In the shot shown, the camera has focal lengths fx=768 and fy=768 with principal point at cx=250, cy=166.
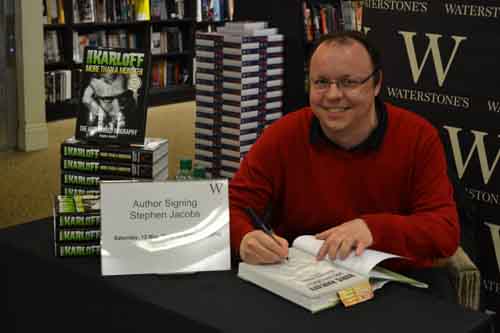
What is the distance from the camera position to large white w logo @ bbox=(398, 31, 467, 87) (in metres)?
2.85

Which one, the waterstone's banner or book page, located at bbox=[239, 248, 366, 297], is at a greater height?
the waterstone's banner

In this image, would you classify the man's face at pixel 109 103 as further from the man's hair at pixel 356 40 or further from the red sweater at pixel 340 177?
the man's hair at pixel 356 40

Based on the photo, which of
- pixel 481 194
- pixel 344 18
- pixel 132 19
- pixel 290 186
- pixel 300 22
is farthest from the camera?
pixel 132 19

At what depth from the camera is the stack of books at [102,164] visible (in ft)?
7.43

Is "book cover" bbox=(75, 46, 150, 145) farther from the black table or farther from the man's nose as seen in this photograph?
the man's nose

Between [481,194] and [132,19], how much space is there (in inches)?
208

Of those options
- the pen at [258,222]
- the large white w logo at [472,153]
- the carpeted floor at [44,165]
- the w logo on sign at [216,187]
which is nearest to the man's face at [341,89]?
the pen at [258,222]

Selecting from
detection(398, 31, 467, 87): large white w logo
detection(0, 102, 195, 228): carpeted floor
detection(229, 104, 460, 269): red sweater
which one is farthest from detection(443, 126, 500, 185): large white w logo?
detection(0, 102, 195, 228): carpeted floor

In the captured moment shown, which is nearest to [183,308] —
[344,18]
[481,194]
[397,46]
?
[481,194]

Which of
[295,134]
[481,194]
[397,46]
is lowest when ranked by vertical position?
[481,194]

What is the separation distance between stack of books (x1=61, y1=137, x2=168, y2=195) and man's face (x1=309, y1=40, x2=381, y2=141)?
A: 0.53 m

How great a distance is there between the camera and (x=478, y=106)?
2797 millimetres

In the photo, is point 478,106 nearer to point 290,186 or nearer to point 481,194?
point 481,194

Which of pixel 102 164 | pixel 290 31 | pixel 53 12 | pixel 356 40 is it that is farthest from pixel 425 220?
pixel 53 12
